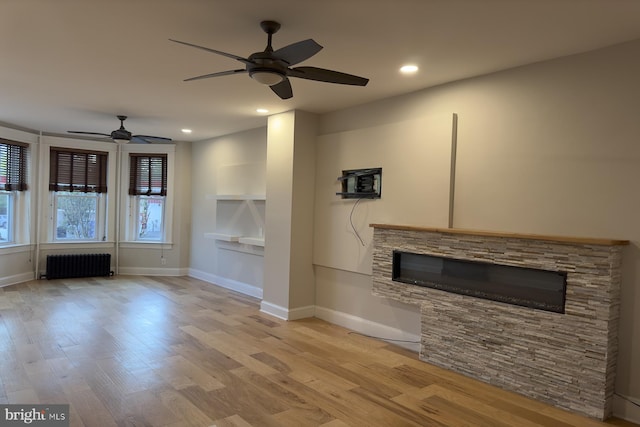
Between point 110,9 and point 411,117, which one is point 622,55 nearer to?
point 411,117

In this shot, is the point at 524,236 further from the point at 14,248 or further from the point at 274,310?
the point at 14,248

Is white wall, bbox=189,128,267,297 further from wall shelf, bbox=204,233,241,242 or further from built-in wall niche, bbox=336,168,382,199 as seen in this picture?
built-in wall niche, bbox=336,168,382,199

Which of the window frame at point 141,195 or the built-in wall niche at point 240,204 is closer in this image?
the built-in wall niche at point 240,204

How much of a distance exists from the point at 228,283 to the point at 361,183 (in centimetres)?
341

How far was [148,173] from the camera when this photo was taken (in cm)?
804

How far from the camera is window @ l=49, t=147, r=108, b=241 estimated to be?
751 cm

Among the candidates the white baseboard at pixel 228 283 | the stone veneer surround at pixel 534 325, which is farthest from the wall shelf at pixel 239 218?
the stone veneer surround at pixel 534 325

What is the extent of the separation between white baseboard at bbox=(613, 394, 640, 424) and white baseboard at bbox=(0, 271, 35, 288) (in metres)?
7.85

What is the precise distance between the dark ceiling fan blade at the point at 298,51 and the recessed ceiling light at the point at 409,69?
1.25 meters

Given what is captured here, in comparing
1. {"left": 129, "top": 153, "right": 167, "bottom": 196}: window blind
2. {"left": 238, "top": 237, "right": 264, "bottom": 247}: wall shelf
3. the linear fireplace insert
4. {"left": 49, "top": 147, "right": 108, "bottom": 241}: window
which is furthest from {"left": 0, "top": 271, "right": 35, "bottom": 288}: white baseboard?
the linear fireplace insert

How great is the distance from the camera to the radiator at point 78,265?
23.8 feet

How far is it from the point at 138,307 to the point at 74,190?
11.0 feet

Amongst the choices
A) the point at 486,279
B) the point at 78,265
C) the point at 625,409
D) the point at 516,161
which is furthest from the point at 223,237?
the point at 625,409

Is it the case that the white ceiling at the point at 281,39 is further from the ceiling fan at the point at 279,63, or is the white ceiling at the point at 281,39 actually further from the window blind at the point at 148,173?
the window blind at the point at 148,173
